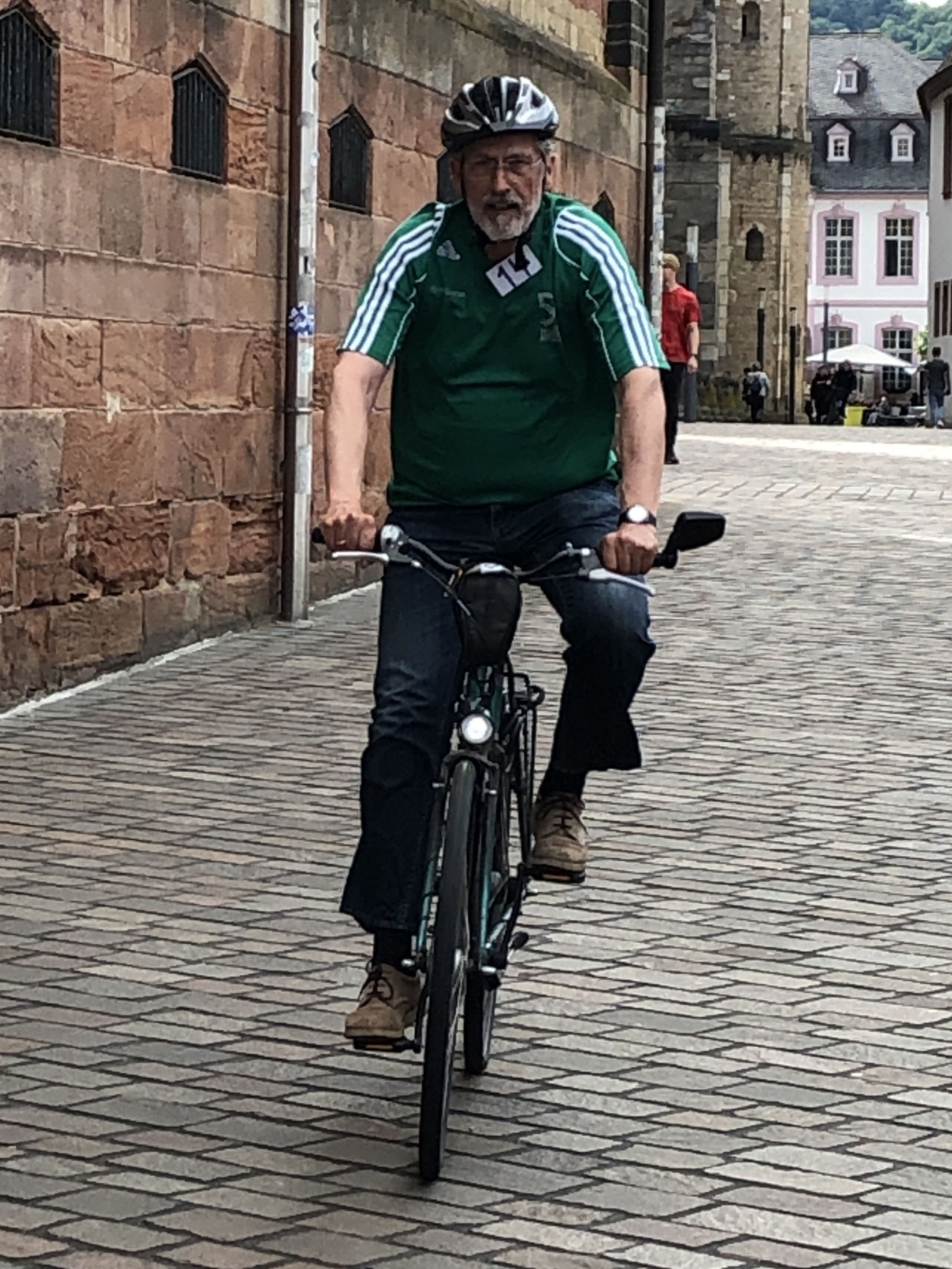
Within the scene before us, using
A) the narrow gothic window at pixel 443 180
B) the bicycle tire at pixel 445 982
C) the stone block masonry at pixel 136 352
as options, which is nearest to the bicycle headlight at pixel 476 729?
the bicycle tire at pixel 445 982

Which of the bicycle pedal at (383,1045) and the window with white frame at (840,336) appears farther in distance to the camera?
the window with white frame at (840,336)

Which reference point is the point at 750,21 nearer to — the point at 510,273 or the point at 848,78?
the point at 848,78

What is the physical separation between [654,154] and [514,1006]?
Answer: 16875mm

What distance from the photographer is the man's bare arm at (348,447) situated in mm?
5055

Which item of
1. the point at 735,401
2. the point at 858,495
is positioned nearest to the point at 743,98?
the point at 735,401

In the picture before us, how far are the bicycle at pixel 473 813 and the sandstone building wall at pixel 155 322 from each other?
599 centimetres

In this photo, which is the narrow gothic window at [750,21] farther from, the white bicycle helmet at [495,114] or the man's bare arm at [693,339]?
the white bicycle helmet at [495,114]

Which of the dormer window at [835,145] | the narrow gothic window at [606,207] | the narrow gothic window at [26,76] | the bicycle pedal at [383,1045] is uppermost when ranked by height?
the dormer window at [835,145]

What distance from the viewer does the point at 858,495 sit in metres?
23.1

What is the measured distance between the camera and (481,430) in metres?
5.43

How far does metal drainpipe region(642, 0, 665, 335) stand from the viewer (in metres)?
22.7

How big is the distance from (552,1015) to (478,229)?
5.95 feet

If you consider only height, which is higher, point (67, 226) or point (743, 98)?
point (743, 98)

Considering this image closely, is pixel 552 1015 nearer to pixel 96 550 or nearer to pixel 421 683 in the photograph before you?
pixel 421 683
